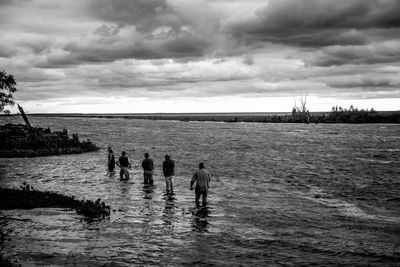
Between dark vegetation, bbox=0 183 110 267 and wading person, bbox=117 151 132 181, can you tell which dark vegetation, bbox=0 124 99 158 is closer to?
wading person, bbox=117 151 132 181

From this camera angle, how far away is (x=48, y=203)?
1862 centimetres

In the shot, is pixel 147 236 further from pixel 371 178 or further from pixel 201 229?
pixel 371 178

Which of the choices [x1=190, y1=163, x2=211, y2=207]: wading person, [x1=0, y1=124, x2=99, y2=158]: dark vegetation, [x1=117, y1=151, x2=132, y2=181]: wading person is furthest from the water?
[x1=0, y1=124, x2=99, y2=158]: dark vegetation

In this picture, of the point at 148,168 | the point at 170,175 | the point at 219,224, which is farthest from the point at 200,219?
the point at 148,168

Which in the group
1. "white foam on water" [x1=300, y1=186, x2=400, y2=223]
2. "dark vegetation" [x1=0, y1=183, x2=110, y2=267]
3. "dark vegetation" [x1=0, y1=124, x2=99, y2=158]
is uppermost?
"dark vegetation" [x1=0, y1=124, x2=99, y2=158]

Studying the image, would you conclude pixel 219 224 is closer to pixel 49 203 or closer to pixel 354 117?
pixel 49 203

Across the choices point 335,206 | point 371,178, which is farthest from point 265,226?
point 371,178

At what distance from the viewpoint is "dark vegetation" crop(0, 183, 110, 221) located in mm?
17359

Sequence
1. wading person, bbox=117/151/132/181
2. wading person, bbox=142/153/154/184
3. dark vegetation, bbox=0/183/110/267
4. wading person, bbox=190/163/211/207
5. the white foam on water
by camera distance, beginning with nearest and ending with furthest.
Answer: dark vegetation, bbox=0/183/110/267 < wading person, bbox=190/163/211/207 < the white foam on water < wading person, bbox=142/153/154/184 < wading person, bbox=117/151/132/181

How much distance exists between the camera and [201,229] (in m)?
15.8

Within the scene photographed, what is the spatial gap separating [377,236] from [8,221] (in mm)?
14393

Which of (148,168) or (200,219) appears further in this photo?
(148,168)

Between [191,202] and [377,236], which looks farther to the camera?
[191,202]

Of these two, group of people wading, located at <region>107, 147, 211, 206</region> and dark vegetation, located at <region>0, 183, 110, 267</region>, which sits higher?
group of people wading, located at <region>107, 147, 211, 206</region>
